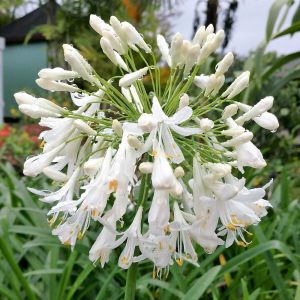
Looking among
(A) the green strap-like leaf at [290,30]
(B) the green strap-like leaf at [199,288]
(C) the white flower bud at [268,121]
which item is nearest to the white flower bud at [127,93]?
(C) the white flower bud at [268,121]

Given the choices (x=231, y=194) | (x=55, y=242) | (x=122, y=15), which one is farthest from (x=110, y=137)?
(x=122, y=15)

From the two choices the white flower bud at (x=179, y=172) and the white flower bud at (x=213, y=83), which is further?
the white flower bud at (x=213, y=83)

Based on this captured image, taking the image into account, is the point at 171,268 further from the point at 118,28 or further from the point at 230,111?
the point at 118,28

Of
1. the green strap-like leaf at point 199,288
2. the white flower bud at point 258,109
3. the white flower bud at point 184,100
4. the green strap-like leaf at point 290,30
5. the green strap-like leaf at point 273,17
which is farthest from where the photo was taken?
the green strap-like leaf at point 273,17

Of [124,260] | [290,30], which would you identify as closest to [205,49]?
[124,260]

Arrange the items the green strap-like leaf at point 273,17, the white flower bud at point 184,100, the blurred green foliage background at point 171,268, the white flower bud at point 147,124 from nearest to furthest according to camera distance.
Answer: the white flower bud at point 147,124, the white flower bud at point 184,100, the blurred green foliage background at point 171,268, the green strap-like leaf at point 273,17

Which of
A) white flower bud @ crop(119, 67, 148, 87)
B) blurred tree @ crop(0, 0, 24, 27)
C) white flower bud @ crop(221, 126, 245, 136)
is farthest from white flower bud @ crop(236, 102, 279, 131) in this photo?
blurred tree @ crop(0, 0, 24, 27)

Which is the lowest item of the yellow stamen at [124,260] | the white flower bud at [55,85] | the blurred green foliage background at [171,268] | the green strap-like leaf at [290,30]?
the blurred green foliage background at [171,268]

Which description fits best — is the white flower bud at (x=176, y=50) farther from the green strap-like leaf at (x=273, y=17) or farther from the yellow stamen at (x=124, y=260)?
the green strap-like leaf at (x=273, y=17)

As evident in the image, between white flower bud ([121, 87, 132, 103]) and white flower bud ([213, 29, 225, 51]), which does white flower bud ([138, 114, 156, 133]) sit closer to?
white flower bud ([121, 87, 132, 103])
